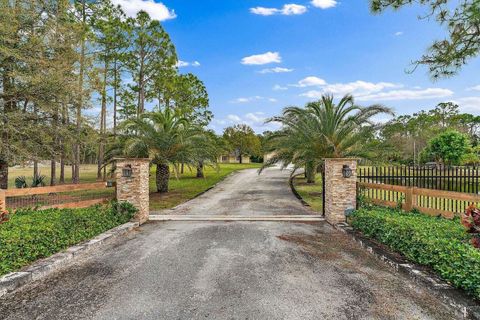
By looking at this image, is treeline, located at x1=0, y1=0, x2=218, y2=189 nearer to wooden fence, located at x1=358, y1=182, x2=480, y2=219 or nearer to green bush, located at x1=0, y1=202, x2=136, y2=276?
green bush, located at x1=0, y1=202, x2=136, y2=276

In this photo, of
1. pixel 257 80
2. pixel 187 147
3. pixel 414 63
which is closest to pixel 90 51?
pixel 187 147

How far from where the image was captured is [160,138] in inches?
523

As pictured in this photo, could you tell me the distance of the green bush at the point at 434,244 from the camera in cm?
344

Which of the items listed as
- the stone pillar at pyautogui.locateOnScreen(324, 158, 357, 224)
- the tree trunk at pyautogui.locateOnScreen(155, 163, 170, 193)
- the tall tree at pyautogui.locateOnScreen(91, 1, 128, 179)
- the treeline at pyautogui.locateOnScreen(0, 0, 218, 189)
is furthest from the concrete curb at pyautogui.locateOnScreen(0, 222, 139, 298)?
the tall tree at pyautogui.locateOnScreen(91, 1, 128, 179)

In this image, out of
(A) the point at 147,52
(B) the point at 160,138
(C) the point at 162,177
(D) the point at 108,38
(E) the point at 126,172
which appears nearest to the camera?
(E) the point at 126,172

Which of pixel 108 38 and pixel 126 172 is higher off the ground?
pixel 108 38

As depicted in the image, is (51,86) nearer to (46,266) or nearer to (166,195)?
(166,195)

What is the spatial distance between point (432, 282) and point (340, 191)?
4.01m

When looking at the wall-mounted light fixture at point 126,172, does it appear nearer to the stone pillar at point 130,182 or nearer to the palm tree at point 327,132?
the stone pillar at point 130,182

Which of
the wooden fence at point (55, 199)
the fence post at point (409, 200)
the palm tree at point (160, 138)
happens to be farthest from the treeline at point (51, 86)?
the fence post at point (409, 200)

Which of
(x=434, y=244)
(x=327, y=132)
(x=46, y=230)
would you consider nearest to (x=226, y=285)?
(x=434, y=244)

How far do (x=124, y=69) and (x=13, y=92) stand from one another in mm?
12711

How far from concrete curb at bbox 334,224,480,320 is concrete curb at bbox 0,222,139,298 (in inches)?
206

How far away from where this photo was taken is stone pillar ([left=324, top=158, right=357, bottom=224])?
25.1 ft
